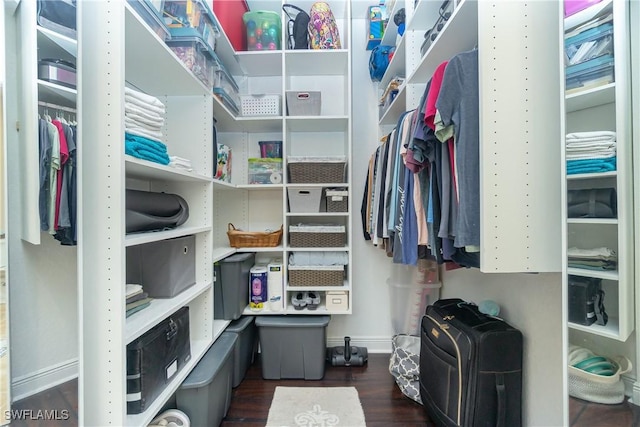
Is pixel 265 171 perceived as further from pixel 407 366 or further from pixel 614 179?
pixel 614 179

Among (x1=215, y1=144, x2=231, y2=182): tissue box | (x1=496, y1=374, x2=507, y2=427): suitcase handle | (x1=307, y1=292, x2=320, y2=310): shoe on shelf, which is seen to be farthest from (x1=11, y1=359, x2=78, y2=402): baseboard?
(x1=496, y1=374, x2=507, y2=427): suitcase handle

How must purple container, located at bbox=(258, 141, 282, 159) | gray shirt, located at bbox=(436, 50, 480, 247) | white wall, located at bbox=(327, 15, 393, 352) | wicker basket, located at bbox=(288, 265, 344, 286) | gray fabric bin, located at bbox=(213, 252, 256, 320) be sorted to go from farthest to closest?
white wall, located at bbox=(327, 15, 393, 352) < purple container, located at bbox=(258, 141, 282, 159) < wicker basket, located at bbox=(288, 265, 344, 286) < gray fabric bin, located at bbox=(213, 252, 256, 320) < gray shirt, located at bbox=(436, 50, 480, 247)

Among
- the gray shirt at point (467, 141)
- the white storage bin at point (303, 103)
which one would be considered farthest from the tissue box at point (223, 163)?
the gray shirt at point (467, 141)

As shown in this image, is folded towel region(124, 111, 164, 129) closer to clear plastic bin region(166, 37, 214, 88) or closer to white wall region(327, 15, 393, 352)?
clear plastic bin region(166, 37, 214, 88)

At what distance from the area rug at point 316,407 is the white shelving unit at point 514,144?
3.88ft

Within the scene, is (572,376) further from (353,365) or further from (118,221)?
(118,221)

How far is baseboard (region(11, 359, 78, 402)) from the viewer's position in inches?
31.9

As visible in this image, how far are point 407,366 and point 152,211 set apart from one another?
5.43 feet

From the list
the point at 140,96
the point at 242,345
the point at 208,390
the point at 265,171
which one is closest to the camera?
the point at 140,96

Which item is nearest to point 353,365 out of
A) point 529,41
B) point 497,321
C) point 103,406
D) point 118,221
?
point 497,321

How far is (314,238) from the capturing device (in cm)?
183

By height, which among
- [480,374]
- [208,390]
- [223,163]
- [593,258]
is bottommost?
[208,390]

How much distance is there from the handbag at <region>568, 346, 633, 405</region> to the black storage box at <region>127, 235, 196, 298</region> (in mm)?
1571

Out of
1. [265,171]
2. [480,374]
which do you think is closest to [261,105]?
[265,171]
